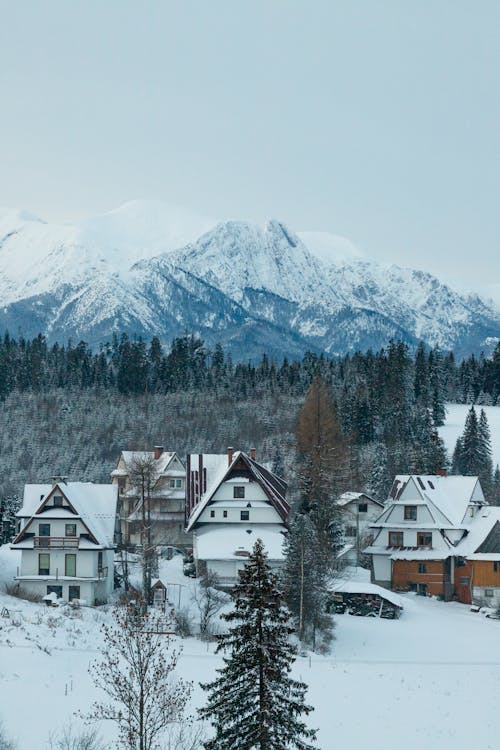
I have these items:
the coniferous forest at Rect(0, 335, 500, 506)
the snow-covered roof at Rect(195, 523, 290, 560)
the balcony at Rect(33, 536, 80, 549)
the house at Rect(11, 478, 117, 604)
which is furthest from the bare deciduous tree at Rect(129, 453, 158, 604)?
the coniferous forest at Rect(0, 335, 500, 506)

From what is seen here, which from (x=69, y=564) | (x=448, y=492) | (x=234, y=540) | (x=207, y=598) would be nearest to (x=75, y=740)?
(x=207, y=598)

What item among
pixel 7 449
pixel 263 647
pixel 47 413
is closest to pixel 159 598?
pixel 263 647

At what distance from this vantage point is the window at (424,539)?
72.8 meters

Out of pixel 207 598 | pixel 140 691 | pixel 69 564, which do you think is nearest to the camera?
pixel 140 691

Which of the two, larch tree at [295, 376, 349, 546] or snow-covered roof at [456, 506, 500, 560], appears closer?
snow-covered roof at [456, 506, 500, 560]

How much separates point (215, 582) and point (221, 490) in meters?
10.6

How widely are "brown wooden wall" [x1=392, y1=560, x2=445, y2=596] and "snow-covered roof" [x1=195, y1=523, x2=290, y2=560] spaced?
29.4 ft

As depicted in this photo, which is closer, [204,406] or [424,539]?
[424,539]

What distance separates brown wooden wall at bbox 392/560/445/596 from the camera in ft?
232

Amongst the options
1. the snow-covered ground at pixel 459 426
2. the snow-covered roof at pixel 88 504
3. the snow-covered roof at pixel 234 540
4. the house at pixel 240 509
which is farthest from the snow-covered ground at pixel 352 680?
the snow-covered ground at pixel 459 426

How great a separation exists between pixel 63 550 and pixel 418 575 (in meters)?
26.1

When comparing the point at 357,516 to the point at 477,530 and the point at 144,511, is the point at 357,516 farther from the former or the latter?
the point at 144,511

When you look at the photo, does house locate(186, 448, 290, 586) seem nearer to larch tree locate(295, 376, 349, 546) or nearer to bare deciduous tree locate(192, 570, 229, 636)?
→ larch tree locate(295, 376, 349, 546)

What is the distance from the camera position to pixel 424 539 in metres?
73.0
